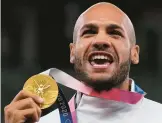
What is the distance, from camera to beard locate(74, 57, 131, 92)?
53.3 inches

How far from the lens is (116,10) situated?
143cm

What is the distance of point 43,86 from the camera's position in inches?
48.1

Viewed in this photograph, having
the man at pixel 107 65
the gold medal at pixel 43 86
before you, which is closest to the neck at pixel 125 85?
the man at pixel 107 65

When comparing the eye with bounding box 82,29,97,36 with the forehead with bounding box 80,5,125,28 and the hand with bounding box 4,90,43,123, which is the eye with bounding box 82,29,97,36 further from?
the hand with bounding box 4,90,43,123

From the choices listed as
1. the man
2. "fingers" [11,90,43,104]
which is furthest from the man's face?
"fingers" [11,90,43,104]

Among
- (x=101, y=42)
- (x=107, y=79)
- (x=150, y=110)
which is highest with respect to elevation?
(x=101, y=42)

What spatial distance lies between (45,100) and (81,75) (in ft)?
0.73

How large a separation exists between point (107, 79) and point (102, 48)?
0.31 ft

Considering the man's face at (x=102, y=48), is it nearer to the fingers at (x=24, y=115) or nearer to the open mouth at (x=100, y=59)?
the open mouth at (x=100, y=59)

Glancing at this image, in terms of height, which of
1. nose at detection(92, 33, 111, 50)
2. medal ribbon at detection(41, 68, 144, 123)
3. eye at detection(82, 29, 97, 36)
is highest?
eye at detection(82, 29, 97, 36)

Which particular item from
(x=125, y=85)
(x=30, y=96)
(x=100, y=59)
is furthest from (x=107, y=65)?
(x=30, y=96)

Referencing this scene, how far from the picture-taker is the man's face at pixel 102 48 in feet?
4.39

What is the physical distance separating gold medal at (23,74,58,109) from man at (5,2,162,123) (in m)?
0.17

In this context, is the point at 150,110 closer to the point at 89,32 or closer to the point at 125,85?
the point at 125,85
